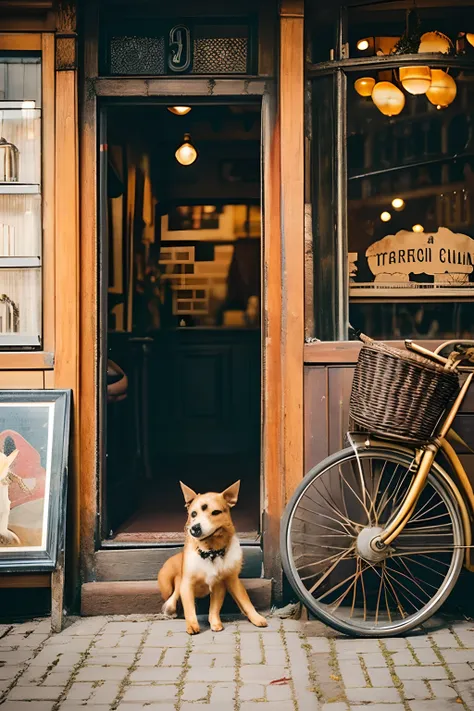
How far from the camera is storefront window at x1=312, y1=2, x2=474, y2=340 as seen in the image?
518cm

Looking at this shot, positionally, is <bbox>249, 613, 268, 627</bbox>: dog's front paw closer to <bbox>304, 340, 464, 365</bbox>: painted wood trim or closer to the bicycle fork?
the bicycle fork

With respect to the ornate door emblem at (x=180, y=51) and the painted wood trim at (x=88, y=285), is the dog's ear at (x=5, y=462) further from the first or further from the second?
the ornate door emblem at (x=180, y=51)

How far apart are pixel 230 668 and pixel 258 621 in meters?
0.69

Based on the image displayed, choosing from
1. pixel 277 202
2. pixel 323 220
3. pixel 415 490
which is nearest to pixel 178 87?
pixel 277 202

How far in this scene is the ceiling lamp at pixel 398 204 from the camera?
5.39 meters

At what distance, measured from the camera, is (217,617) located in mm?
4770

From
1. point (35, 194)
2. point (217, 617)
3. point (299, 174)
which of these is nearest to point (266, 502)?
point (217, 617)

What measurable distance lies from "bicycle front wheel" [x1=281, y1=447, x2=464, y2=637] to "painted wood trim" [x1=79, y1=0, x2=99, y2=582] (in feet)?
4.14

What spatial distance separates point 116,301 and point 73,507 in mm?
3046

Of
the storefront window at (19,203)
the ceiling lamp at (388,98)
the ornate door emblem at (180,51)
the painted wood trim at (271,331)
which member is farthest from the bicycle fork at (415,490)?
the ornate door emblem at (180,51)

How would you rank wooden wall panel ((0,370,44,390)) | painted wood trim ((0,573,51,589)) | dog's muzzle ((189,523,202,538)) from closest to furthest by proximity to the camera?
dog's muzzle ((189,523,202,538)), painted wood trim ((0,573,51,589)), wooden wall panel ((0,370,44,390))

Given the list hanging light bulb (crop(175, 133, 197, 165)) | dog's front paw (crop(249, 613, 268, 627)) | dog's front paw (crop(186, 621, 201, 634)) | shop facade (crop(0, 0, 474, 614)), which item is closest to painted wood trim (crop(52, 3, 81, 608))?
shop facade (crop(0, 0, 474, 614))

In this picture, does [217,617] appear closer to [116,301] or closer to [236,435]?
[116,301]

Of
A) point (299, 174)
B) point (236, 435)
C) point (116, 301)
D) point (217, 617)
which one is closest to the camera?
point (217, 617)
